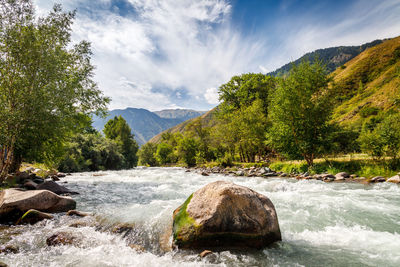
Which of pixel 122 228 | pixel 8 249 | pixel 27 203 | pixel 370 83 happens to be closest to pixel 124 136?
pixel 27 203

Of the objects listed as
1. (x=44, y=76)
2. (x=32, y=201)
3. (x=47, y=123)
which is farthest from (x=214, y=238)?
(x=44, y=76)

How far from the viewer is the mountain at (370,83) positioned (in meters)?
73.6

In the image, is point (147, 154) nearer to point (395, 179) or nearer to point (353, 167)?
point (353, 167)

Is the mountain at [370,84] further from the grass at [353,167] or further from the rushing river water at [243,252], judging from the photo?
the rushing river water at [243,252]

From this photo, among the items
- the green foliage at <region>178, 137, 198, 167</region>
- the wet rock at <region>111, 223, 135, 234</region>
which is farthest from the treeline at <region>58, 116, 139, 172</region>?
the wet rock at <region>111, 223, 135, 234</region>

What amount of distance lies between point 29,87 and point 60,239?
11990 mm

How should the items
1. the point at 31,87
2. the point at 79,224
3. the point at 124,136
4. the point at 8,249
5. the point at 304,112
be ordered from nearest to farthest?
the point at 8,249 < the point at 79,224 < the point at 31,87 < the point at 304,112 < the point at 124,136

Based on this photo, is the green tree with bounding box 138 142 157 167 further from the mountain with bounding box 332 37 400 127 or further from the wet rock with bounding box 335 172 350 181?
the wet rock with bounding box 335 172 350 181

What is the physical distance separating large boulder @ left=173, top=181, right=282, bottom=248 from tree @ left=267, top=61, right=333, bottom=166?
17.5 m

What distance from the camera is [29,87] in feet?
41.1

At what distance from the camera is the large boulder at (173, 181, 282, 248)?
522 cm

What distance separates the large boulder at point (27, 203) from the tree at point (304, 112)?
21528mm

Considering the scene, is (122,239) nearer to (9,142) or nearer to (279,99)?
(9,142)

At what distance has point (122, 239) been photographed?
19.2ft
